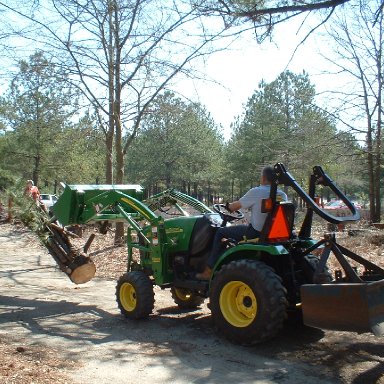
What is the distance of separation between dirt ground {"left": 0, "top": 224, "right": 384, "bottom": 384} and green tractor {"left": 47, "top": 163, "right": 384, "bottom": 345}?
13.2 inches

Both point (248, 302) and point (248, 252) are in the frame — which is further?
point (248, 252)

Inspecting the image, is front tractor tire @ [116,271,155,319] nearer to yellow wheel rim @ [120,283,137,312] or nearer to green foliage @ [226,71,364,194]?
yellow wheel rim @ [120,283,137,312]

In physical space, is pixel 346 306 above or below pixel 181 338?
above

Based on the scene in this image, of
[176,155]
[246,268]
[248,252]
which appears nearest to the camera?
[246,268]

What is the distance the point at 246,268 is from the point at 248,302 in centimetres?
43

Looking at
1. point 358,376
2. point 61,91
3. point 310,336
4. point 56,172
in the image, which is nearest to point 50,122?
point 61,91

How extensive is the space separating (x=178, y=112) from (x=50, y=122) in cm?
365

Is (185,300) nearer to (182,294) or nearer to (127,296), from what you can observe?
(182,294)

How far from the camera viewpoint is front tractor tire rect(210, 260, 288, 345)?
5.23 metres

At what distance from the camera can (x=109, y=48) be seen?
12.2 meters

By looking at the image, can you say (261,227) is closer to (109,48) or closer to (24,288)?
(24,288)

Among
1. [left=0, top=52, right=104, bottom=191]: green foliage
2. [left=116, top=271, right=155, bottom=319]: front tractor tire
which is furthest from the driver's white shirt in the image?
[left=0, top=52, right=104, bottom=191]: green foliage

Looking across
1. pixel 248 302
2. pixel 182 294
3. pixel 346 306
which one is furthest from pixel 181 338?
pixel 346 306

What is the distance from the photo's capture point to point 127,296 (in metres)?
7.03
